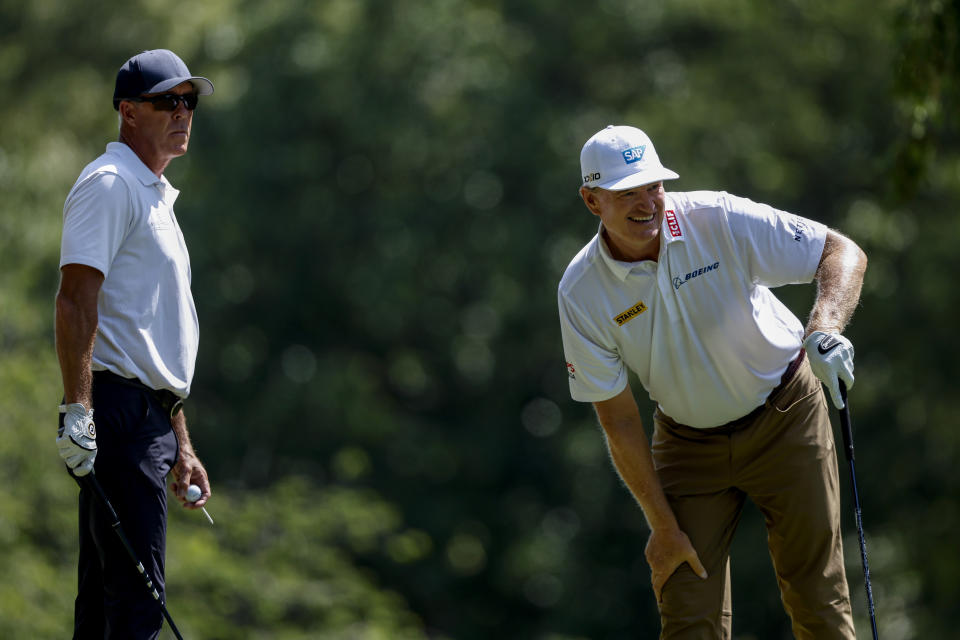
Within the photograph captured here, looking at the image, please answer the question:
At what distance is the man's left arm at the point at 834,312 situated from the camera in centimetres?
439

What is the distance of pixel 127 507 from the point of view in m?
4.39

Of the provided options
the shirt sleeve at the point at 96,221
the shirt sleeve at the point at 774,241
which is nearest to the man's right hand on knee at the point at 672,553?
the shirt sleeve at the point at 774,241

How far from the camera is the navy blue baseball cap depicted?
4.58 meters

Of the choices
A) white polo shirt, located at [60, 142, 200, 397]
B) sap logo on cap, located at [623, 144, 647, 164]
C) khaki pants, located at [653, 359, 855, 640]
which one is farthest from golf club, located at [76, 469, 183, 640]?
sap logo on cap, located at [623, 144, 647, 164]

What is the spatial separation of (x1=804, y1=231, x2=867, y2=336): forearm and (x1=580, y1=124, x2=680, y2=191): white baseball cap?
0.57m

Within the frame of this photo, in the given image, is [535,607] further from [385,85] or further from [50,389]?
[50,389]

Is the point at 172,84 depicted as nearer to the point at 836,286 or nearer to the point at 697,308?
the point at 697,308

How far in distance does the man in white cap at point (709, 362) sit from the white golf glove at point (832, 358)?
0.05 meters

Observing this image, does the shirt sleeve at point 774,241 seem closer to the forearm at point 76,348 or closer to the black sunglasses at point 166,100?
the black sunglasses at point 166,100

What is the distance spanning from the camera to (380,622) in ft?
44.3

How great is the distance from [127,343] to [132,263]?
0.83ft

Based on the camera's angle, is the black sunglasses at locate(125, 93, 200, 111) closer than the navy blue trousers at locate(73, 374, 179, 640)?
No

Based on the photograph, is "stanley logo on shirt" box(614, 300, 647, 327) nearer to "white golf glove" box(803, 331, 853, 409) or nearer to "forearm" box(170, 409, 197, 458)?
"white golf glove" box(803, 331, 853, 409)

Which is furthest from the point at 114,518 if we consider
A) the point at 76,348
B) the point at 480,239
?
the point at 480,239
